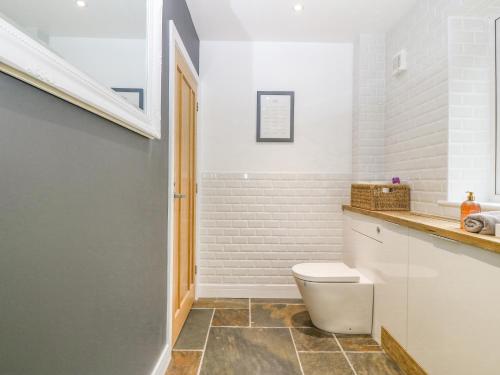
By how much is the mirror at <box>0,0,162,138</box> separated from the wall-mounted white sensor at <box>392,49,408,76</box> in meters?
1.94

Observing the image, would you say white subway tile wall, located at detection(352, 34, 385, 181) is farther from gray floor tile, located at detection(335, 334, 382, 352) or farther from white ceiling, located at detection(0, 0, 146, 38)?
white ceiling, located at detection(0, 0, 146, 38)

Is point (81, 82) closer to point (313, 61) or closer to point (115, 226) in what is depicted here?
point (115, 226)

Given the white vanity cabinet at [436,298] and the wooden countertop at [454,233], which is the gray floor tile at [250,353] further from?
the wooden countertop at [454,233]

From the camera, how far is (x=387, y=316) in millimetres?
1930

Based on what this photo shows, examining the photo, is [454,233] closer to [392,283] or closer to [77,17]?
[392,283]

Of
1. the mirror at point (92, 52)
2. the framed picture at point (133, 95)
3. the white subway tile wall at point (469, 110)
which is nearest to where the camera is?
the mirror at point (92, 52)

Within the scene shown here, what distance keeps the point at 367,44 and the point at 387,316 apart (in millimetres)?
2329

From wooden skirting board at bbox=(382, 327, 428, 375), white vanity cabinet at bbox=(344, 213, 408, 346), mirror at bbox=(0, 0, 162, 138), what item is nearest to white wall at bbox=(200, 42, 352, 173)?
white vanity cabinet at bbox=(344, 213, 408, 346)

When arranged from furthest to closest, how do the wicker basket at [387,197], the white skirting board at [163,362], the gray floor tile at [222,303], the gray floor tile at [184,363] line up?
1. the gray floor tile at [222,303]
2. the wicker basket at [387,197]
3. the gray floor tile at [184,363]
4. the white skirting board at [163,362]

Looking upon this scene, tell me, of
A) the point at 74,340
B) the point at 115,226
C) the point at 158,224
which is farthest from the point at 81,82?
the point at 158,224

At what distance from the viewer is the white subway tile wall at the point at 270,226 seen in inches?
113

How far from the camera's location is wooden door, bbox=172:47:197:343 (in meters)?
2.04

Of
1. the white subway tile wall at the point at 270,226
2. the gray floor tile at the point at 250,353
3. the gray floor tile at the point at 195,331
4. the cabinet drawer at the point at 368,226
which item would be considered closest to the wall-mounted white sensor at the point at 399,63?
the white subway tile wall at the point at 270,226

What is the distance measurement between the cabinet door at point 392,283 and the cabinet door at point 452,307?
0.21 ft
